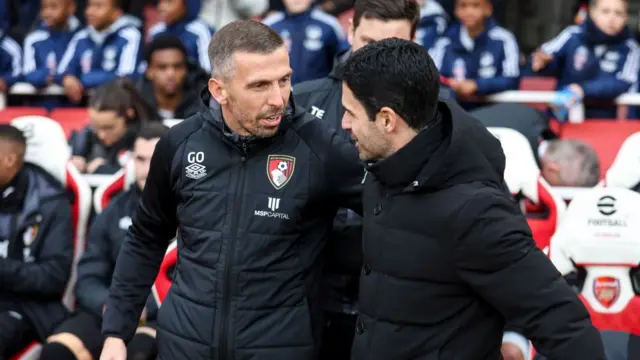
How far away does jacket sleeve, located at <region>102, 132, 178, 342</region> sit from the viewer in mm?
3174

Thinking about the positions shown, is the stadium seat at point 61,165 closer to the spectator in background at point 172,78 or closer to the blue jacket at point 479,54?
the spectator in background at point 172,78

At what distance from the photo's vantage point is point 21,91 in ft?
24.4

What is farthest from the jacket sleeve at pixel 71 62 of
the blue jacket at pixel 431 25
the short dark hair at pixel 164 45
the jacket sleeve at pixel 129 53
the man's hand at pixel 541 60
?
the man's hand at pixel 541 60

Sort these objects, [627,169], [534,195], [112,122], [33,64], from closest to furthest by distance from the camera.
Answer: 1. [627,169]
2. [534,195]
3. [112,122]
4. [33,64]

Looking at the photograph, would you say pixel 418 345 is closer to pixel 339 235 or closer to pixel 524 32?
pixel 339 235

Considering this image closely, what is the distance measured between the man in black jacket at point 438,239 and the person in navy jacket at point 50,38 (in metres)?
5.84

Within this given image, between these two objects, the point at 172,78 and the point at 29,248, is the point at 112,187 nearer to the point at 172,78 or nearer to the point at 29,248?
the point at 29,248

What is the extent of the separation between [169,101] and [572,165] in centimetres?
268

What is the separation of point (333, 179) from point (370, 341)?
55 cm

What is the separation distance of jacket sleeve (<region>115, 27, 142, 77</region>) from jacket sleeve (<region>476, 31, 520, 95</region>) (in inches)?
104

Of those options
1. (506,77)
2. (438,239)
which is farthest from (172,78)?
(438,239)

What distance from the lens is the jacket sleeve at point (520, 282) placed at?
2498 millimetres

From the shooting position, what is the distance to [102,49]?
25.5 feet

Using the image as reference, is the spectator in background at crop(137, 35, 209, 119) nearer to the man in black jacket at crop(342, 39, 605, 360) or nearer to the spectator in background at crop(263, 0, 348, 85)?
the spectator in background at crop(263, 0, 348, 85)
